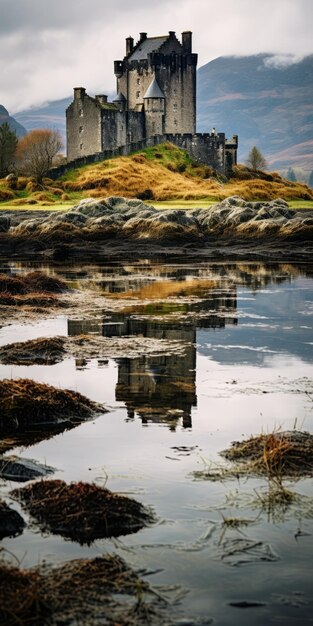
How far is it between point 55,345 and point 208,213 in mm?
43773

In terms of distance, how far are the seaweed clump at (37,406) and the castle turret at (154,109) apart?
98.7m

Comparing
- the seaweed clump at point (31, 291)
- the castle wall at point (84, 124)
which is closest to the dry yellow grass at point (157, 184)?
the castle wall at point (84, 124)

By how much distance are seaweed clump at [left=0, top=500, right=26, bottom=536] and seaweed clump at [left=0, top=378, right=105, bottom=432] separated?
322cm

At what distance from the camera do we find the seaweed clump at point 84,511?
26.6 feet

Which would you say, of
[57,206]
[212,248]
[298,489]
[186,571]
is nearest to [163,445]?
[298,489]

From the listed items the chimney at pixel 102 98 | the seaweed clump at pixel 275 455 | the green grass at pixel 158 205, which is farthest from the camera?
the chimney at pixel 102 98

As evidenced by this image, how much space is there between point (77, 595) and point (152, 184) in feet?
250

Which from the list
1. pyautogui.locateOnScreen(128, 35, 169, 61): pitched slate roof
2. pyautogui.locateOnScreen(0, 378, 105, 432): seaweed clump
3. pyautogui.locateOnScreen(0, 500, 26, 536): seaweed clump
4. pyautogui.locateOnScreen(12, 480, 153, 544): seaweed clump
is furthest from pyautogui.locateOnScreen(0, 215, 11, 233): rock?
pyautogui.locateOnScreen(128, 35, 169, 61): pitched slate roof

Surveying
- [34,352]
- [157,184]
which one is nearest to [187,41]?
[157,184]

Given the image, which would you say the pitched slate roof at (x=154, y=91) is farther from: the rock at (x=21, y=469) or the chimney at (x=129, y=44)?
the rock at (x=21, y=469)

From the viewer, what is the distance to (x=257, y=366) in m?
15.6

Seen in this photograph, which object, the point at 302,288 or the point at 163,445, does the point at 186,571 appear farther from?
the point at 302,288

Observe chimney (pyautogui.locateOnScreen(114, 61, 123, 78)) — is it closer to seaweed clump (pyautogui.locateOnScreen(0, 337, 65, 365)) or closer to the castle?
the castle

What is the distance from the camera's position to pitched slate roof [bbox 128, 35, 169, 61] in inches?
4437
